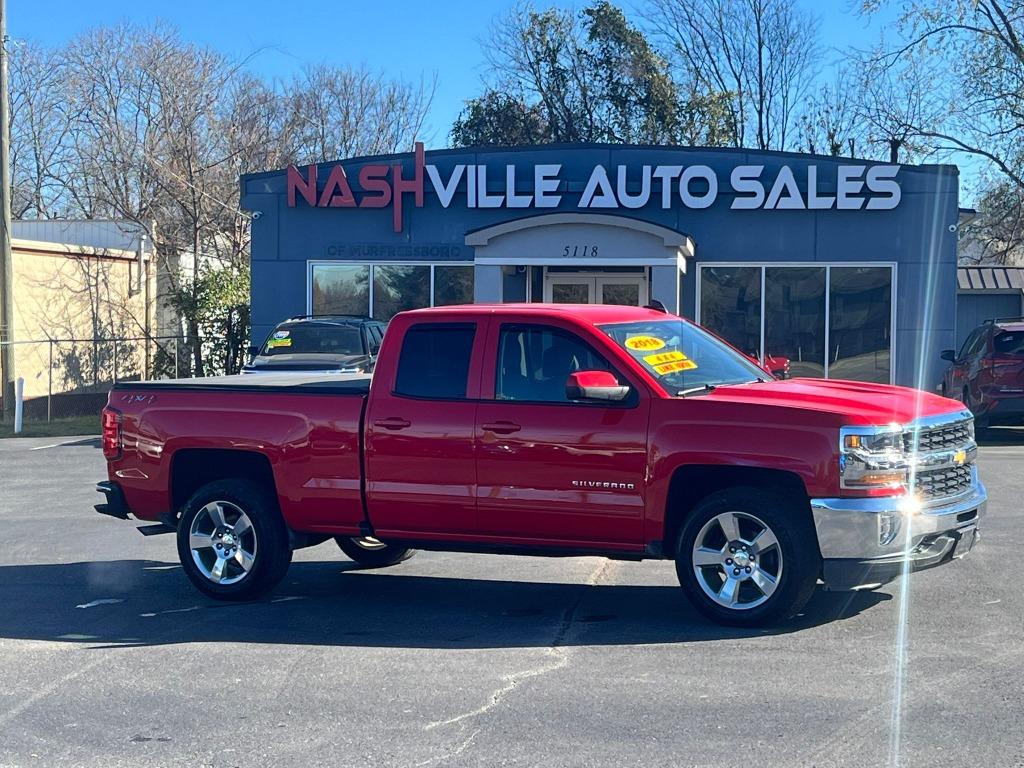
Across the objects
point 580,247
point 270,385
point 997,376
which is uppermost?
point 580,247

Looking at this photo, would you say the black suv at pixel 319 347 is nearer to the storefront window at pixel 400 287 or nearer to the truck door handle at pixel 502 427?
the storefront window at pixel 400 287

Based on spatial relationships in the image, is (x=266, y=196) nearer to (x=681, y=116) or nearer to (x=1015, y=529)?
(x=1015, y=529)

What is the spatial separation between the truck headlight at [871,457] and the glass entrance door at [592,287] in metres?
15.8

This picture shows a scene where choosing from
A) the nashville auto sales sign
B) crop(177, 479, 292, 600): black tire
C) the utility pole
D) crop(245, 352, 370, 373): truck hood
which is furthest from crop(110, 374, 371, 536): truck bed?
the utility pole

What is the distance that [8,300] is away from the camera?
23422mm

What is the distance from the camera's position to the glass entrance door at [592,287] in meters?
22.4

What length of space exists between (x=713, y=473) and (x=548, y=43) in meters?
38.3

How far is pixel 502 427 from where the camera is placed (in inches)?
291

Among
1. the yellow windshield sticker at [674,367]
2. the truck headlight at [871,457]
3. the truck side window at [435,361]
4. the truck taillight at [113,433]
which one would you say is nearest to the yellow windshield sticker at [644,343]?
the yellow windshield sticker at [674,367]

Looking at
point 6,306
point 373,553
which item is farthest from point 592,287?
point 373,553

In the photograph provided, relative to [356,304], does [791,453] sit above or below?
below

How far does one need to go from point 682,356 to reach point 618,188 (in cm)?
1424

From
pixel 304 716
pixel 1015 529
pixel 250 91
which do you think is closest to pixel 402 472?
pixel 304 716

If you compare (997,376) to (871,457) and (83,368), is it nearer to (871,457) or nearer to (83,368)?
(871,457)
